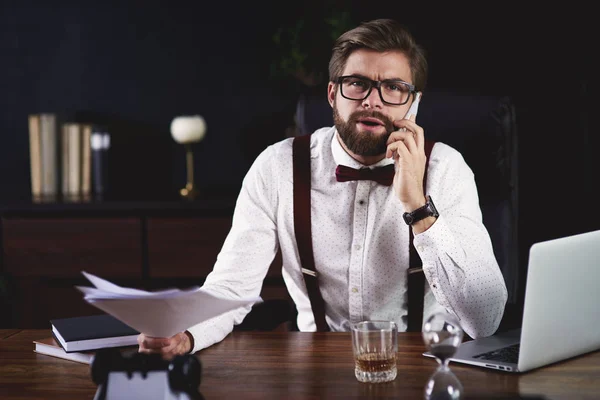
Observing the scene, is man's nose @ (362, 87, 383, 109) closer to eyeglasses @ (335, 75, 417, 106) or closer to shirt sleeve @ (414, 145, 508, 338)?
eyeglasses @ (335, 75, 417, 106)

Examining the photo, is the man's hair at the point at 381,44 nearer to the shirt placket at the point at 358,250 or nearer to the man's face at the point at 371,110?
the man's face at the point at 371,110

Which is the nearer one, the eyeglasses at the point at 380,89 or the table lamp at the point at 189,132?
the eyeglasses at the point at 380,89

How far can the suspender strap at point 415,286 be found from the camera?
183cm

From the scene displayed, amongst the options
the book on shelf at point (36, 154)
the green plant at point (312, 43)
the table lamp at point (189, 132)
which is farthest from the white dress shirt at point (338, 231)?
the book on shelf at point (36, 154)

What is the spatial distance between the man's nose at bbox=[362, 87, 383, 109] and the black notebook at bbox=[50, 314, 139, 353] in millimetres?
784

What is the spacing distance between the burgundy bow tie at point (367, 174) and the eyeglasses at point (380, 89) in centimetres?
17

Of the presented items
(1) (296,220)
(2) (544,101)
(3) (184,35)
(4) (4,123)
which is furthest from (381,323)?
(4) (4,123)

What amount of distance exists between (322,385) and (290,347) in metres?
0.23

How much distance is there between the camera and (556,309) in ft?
3.80

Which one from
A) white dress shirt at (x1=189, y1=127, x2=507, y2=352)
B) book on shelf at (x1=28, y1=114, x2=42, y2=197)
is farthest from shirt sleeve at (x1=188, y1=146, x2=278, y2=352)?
book on shelf at (x1=28, y1=114, x2=42, y2=197)

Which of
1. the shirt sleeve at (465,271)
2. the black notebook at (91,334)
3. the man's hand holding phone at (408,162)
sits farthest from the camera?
the man's hand holding phone at (408,162)

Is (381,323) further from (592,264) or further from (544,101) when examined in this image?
(544,101)

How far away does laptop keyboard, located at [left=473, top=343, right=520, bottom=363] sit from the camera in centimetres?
124

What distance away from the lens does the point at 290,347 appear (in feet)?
4.55
